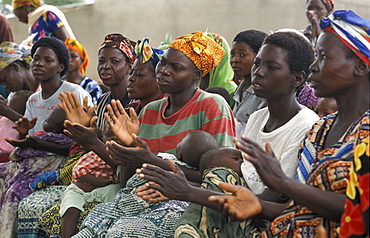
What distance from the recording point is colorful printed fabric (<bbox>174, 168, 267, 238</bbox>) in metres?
2.75

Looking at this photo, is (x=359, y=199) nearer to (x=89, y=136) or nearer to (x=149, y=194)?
(x=149, y=194)

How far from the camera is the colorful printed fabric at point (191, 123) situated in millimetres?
3613

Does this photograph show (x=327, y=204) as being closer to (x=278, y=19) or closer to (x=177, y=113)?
(x=177, y=113)

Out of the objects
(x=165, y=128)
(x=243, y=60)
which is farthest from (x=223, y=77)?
(x=165, y=128)

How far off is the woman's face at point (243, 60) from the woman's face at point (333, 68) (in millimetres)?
2213

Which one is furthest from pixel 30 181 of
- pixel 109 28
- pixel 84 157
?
pixel 109 28

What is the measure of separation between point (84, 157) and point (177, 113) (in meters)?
0.88

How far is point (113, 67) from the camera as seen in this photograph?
4852 millimetres

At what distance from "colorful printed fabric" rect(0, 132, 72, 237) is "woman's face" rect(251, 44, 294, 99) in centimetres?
229

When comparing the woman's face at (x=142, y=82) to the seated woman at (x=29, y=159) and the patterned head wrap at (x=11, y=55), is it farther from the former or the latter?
the patterned head wrap at (x=11, y=55)

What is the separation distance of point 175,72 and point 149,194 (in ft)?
4.34

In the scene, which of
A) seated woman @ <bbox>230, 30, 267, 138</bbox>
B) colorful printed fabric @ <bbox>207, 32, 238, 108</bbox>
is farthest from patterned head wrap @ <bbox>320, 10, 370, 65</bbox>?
colorful printed fabric @ <bbox>207, 32, 238, 108</bbox>

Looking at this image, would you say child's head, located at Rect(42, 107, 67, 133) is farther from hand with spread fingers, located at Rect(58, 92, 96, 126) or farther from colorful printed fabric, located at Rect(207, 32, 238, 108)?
colorful printed fabric, located at Rect(207, 32, 238, 108)

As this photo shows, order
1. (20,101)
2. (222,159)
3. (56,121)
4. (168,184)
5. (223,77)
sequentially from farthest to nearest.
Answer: (20,101) → (223,77) → (56,121) → (222,159) → (168,184)
